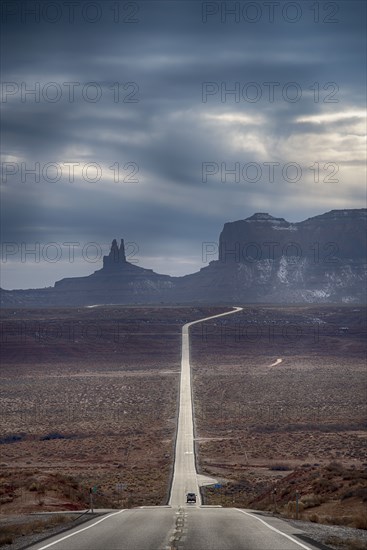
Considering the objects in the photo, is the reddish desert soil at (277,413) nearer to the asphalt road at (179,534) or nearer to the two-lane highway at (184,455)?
the two-lane highway at (184,455)

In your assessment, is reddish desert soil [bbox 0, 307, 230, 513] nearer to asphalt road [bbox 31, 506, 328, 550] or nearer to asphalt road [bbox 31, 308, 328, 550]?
asphalt road [bbox 31, 308, 328, 550]

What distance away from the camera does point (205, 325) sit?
181 meters

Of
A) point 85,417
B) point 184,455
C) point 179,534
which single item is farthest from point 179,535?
point 85,417

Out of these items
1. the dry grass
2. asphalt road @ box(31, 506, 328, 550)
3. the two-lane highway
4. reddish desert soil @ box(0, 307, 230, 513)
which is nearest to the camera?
asphalt road @ box(31, 506, 328, 550)

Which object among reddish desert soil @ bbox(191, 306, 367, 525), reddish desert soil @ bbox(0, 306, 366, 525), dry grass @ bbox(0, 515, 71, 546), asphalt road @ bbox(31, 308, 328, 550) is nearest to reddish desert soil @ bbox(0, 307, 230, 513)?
reddish desert soil @ bbox(0, 306, 366, 525)

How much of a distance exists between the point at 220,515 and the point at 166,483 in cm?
1764

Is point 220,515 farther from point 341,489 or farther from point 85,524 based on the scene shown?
point 341,489

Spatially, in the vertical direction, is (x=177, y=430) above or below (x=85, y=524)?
below

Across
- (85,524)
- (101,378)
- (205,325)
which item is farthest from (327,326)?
(85,524)

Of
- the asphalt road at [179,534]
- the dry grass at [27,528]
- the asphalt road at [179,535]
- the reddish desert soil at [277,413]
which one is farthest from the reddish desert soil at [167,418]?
the dry grass at [27,528]

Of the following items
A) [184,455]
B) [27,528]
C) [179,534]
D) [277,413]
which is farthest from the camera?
[277,413]

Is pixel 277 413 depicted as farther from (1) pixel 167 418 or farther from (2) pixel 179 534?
(2) pixel 179 534

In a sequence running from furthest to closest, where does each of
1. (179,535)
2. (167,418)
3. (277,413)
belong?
(277,413) < (167,418) < (179,535)

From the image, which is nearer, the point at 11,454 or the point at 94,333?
the point at 11,454
